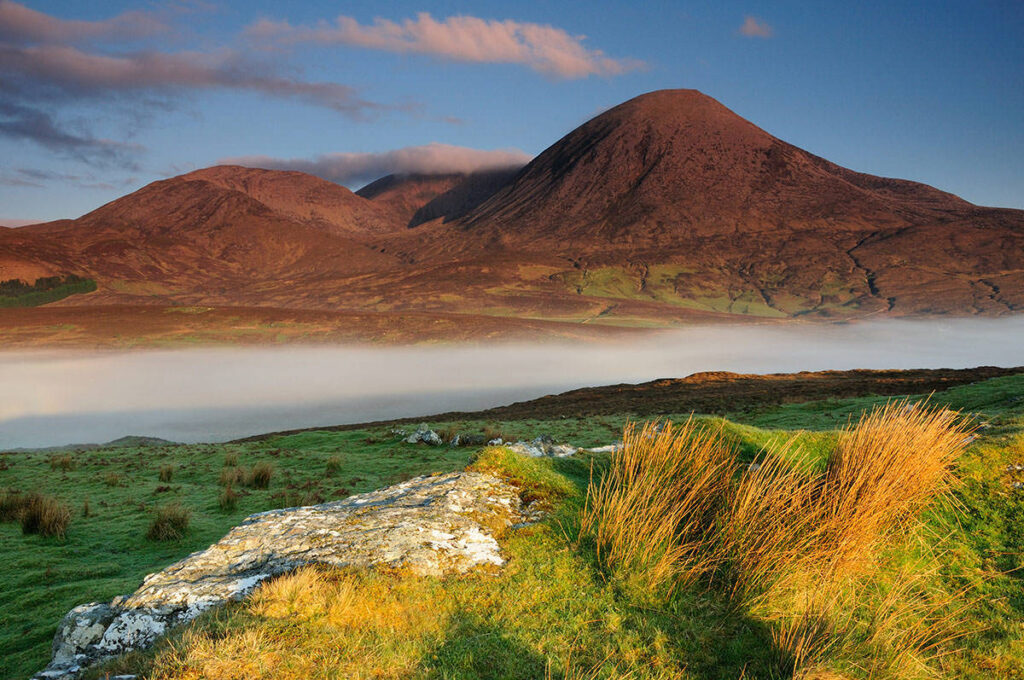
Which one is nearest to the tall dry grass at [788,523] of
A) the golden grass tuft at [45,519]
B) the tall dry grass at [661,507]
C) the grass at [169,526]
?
the tall dry grass at [661,507]

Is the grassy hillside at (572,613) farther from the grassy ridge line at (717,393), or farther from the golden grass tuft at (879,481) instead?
the grassy ridge line at (717,393)

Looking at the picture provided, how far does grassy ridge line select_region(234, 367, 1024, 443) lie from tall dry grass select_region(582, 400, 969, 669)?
63.8ft

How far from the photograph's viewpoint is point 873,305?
195 metres

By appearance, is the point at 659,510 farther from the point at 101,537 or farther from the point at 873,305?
the point at 873,305

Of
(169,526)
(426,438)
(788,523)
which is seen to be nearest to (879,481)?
(788,523)

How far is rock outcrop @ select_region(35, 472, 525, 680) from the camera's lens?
14.9 feet

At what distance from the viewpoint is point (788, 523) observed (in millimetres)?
5277

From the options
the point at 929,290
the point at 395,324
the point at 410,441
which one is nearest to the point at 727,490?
the point at 410,441

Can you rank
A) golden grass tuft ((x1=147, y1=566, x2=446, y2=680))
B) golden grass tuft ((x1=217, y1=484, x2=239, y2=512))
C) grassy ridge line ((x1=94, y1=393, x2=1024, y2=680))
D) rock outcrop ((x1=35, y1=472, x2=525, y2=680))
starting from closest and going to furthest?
golden grass tuft ((x1=147, y1=566, x2=446, y2=680)) < grassy ridge line ((x1=94, y1=393, x2=1024, y2=680)) < rock outcrop ((x1=35, y1=472, x2=525, y2=680)) < golden grass tuft ((x1=217, y1=484, x2=239, y2=512))

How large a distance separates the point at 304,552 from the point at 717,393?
3112 cm

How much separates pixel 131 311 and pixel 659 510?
12809 centimetres

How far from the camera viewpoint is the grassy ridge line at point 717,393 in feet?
92.5

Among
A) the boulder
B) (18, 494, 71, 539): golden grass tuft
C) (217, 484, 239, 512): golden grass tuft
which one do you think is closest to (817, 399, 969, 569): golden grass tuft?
(217, 484, 239, 512): golden grass tuft

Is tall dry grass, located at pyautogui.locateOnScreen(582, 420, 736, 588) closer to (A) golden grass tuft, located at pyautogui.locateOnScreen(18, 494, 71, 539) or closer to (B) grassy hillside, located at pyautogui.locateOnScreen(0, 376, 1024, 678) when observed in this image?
(B) grassy hillside, located at pyautogui.locateOnScreen(0, 376, 1024, 678)
